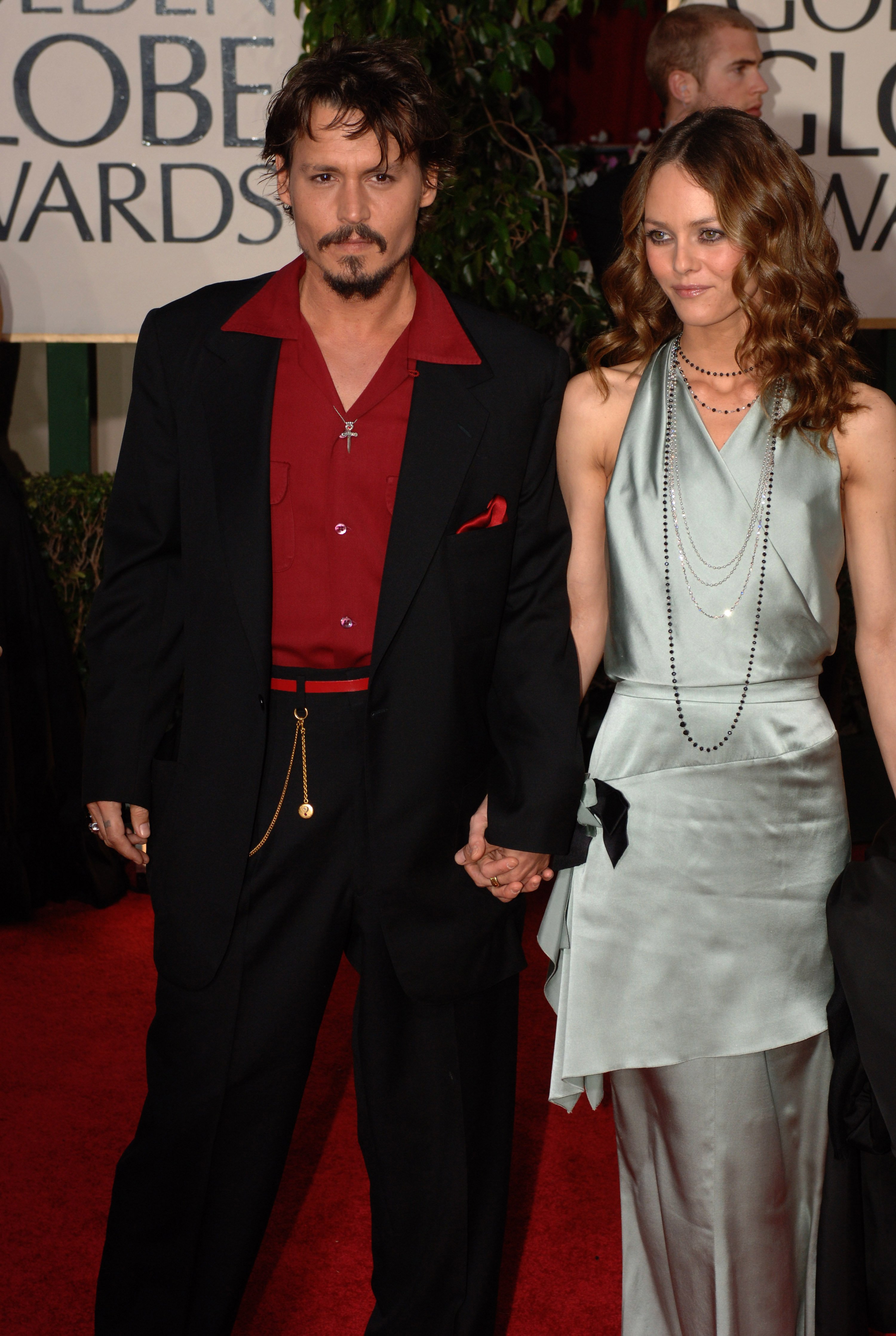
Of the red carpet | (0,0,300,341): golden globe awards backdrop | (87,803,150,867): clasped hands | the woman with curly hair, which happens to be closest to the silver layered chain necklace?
the woman with curly hair

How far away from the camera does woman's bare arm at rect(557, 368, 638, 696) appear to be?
1.93 m

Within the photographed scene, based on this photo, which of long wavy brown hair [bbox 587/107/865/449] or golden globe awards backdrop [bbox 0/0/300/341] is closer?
long wavy brown hair [bbox 587/107/865/449]

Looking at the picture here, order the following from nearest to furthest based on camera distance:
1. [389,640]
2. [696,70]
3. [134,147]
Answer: [389,640], [696,70], [134,147]

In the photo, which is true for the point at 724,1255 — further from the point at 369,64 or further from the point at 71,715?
the point at 71,715

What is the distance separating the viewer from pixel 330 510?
179 cm

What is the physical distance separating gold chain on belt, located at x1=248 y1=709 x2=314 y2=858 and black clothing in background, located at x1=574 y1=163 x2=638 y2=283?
1.81 m

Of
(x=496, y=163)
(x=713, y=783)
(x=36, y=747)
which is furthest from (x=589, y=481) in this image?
(x=36, y=747)

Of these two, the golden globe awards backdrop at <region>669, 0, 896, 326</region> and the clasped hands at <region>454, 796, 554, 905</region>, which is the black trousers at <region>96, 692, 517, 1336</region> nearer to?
the clasped hands at <region>454, 796, 554, 905</region>

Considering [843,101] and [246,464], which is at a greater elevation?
[843,101]

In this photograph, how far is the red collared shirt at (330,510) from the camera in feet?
5.87

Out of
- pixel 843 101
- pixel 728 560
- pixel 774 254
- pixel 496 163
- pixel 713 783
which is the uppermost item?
pixel 843 101

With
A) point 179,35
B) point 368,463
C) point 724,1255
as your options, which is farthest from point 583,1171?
point 179,35

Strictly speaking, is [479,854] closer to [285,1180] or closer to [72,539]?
[285,1180]

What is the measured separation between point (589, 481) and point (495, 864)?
1.89 feet
